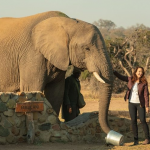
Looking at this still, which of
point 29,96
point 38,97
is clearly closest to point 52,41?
point 38,97

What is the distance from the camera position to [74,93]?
1127 centimetres

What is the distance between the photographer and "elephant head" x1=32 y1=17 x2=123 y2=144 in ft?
32.9

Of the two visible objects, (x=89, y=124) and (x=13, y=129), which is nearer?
(x=13, y=129)

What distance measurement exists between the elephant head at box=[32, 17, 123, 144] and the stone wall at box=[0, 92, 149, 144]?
59 centimetres

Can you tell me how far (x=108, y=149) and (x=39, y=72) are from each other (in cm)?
297

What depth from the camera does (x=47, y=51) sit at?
432 inches

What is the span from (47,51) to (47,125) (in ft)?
7.14

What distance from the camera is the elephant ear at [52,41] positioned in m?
10.9

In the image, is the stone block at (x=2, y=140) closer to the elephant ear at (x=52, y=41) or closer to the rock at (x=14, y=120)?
the rock at (x=14, y=120)

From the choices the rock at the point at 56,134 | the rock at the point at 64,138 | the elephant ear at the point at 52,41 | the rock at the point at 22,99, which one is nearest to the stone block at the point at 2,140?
the rock at the point at 22,99

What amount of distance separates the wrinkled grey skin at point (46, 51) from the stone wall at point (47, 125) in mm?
1173

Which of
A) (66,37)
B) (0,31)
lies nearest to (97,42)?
(66,37)

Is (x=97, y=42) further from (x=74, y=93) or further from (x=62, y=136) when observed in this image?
(x=62, y=136)

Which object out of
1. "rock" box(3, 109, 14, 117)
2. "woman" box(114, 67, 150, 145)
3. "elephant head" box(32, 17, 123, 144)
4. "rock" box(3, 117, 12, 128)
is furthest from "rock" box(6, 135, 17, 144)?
"woman" box(114, 67, 150, 145)
